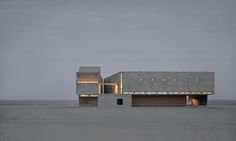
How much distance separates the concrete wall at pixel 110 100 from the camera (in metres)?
38.7

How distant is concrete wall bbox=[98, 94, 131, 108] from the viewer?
3872cm

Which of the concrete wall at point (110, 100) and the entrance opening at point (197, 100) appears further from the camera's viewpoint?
the entrance opening at point (197, 100)

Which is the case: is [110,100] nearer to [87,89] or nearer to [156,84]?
[87,89]

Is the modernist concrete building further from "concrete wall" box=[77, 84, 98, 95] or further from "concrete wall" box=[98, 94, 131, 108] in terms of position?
"concrete wall" box=[98, 94, 131, 108]

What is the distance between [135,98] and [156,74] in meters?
5.90

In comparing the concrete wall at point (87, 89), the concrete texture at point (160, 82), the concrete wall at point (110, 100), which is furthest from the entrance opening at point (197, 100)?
the concrete wall at point (87, 89)

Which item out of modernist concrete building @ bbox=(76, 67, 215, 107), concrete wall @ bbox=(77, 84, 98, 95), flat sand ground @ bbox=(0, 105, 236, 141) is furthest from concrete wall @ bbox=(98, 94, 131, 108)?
flat sand ground @ bbox=(0, 105, 236, 141)

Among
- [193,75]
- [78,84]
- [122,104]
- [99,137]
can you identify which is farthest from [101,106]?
[99,137]

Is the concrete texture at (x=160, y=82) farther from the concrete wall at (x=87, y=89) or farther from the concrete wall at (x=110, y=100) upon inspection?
the concrete wall at (x=87, y=89)

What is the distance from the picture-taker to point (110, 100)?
39062 millimetres

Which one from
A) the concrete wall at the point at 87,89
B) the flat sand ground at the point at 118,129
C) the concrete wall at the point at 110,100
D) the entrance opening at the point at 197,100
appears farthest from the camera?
the entrance opening at the point at 197,100

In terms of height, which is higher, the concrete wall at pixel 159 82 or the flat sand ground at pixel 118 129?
the concrete wall at pixel 159 82

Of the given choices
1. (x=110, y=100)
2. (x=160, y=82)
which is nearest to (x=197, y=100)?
(x=160, y=82)

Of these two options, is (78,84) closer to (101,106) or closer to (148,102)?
(101,106)
